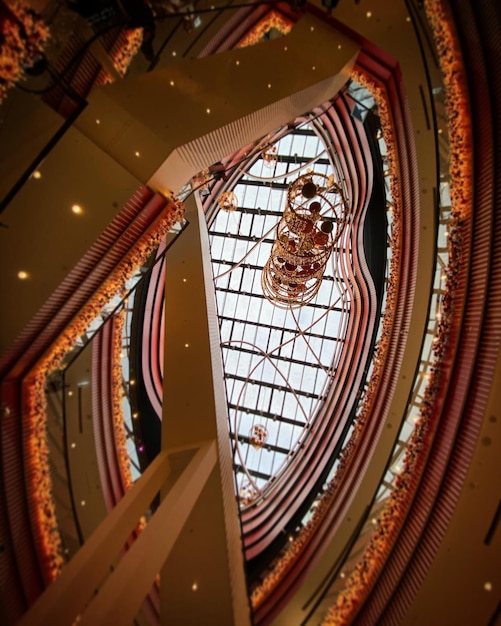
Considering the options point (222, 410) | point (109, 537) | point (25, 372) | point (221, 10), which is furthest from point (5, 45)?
point (222, 410)

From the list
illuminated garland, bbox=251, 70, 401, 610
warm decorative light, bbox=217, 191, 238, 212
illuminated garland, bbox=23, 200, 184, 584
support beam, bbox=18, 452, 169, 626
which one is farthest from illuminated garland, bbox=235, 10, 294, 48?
support beam, bbox=18, 452, 169, 626

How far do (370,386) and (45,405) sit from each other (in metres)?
5.23

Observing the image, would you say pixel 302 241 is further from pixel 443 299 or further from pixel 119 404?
pixel 119 404

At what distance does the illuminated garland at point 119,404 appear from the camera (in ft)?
18.1

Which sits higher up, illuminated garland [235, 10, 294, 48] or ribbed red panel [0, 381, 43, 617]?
illuminated garland [235, 10, 294, 48]

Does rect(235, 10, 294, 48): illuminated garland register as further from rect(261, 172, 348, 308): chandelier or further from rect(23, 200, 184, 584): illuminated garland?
rect(23, 200, 184, 584): illuminated garland

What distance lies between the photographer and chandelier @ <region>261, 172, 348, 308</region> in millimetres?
6562

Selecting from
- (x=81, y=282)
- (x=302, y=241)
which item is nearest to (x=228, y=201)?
(x=302, y=241)

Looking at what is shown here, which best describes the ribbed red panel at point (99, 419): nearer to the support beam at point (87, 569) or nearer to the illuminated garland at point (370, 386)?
the support beam at point (87, 569)

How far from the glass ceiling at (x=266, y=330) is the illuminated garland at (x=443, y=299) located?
773 cm

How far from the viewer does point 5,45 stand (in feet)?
10.0

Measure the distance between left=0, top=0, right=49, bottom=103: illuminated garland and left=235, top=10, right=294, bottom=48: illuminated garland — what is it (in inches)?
137

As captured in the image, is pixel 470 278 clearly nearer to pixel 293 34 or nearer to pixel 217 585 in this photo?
pixel 293 34

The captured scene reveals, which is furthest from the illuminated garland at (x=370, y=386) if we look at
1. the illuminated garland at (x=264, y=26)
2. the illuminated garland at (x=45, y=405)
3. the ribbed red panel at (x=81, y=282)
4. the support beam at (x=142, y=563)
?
the ribbed red panel at (x=81, y=282)
